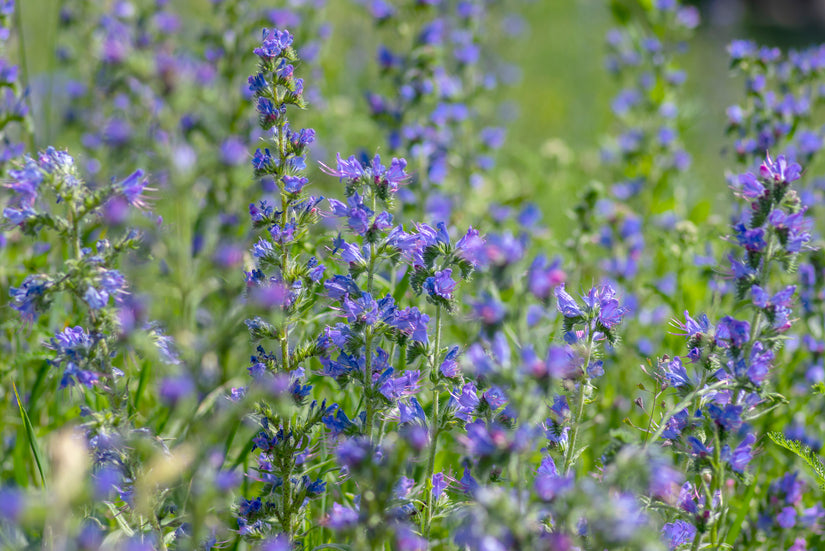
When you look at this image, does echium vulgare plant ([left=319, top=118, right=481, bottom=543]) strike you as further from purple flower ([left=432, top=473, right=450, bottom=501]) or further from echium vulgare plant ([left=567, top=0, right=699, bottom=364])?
echium vulgare plant ([left=567, top=0, right=699, bottom=364])

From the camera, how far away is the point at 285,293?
86.7 inches

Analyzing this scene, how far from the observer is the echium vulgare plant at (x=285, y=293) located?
2.24 meters

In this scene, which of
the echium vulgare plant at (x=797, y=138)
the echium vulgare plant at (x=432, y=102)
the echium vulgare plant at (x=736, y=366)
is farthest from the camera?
the echium vulgare plant at (x=432, y=102)

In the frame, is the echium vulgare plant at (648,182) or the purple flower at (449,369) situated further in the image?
the echium vulgare plant at (648,182)

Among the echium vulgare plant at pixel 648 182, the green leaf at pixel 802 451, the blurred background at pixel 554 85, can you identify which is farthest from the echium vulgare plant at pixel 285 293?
the blurred background at pixel 554 85

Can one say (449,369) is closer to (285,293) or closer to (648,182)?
(285,293)

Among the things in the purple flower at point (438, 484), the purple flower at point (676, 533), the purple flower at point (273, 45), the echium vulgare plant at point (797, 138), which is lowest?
the purple flower at point (438, 484)

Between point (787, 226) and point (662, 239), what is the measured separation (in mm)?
1646

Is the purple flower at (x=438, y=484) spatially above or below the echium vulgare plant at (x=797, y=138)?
below

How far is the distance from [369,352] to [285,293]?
0.94 feet

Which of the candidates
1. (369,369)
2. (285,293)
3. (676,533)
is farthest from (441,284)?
(676,533)

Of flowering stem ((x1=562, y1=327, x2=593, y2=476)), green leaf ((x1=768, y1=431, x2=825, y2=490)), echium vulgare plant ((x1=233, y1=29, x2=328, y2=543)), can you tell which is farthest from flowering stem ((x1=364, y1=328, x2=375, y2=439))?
green leaf ((x1=768, y1=431, x2=825, y2=490))

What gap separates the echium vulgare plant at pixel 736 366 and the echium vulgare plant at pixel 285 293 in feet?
3.23

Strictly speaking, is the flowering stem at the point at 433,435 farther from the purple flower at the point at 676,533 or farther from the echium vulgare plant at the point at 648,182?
the echium vulgare plant at the point at 648,182
